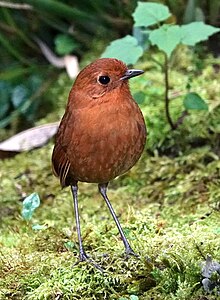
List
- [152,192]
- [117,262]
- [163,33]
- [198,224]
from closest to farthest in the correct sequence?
1. [117,262]
2. [198,224]
3. [163,33]
4. [152,192]

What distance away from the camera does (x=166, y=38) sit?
3807 mm

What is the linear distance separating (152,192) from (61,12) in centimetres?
177

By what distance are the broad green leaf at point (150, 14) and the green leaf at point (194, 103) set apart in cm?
47

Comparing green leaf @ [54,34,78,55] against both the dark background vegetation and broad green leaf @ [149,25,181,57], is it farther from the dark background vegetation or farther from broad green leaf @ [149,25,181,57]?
broad green leaf @ [149,25,181,57]

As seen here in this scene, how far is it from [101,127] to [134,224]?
24.0 inches

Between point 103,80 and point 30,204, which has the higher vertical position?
point 103,80

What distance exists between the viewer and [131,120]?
9.76ft

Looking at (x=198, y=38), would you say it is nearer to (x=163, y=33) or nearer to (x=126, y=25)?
(x=163, y=33)

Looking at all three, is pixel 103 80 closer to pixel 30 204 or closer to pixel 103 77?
pixel 103 77

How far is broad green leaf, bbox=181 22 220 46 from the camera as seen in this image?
3.84 meters

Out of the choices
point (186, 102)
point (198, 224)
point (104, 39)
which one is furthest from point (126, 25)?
point (198, 224)

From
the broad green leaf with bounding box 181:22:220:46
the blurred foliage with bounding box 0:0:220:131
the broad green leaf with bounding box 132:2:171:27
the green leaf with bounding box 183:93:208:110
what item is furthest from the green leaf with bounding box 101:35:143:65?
the blurred foliage with bounding box 0:0:220:131

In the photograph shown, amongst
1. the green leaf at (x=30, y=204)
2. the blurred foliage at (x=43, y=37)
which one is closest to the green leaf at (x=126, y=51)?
the green leaf at (x=30, y=204)

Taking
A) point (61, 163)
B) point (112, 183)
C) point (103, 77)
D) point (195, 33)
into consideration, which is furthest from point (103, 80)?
point (112, 183)
